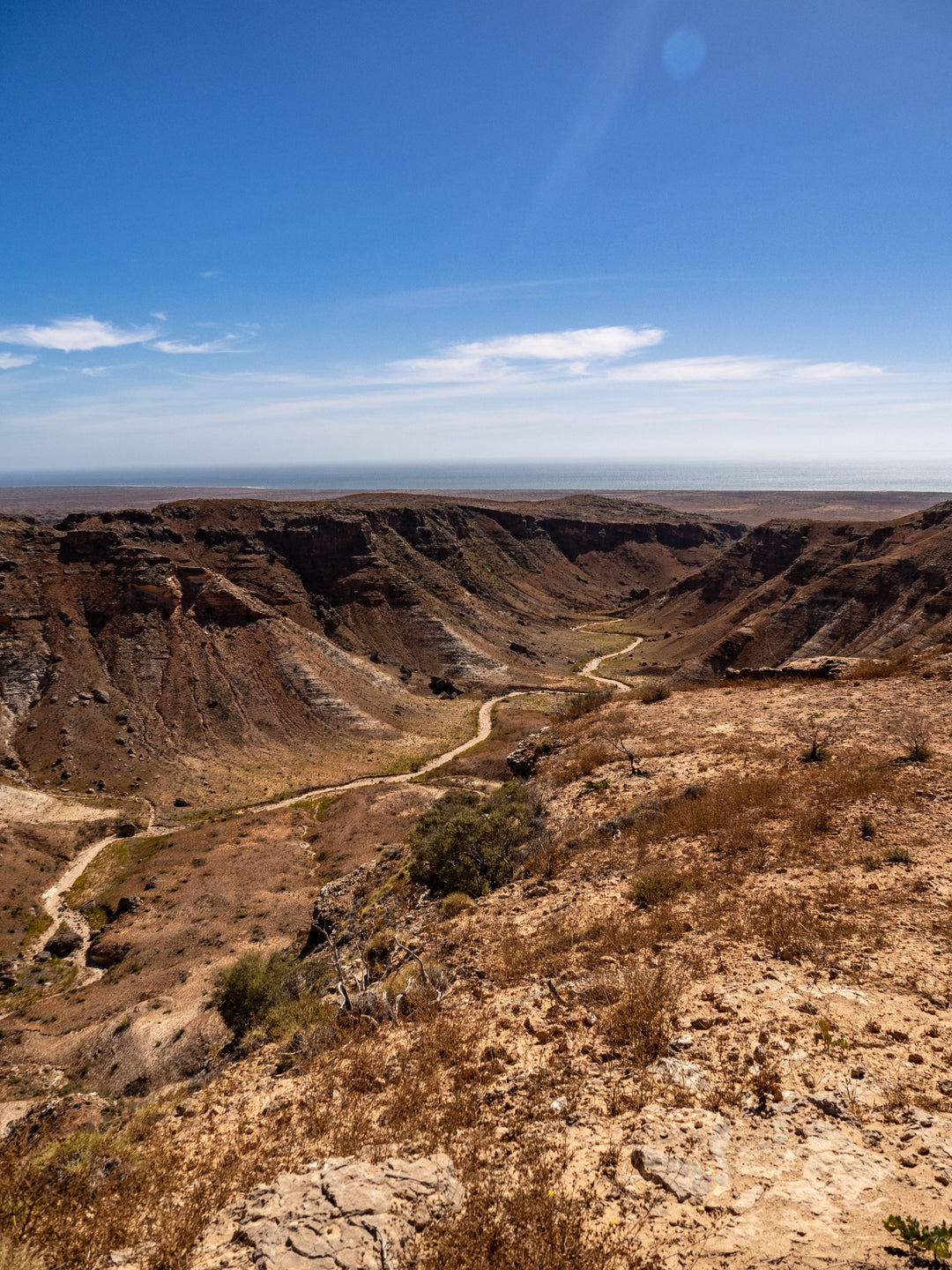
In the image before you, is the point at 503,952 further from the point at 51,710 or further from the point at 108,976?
the point at 51,710

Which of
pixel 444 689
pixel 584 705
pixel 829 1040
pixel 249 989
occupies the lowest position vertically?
pixel 444 689

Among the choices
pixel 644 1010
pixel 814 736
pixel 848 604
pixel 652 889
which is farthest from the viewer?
pixel 848 604

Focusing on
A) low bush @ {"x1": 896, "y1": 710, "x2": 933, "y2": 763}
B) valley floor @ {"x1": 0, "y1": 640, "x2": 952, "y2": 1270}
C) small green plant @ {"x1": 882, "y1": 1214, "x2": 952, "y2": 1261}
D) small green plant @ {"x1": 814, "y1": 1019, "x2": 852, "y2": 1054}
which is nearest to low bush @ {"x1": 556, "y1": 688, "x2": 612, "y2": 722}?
valley floor @ {"x1": 0, "y1": 640, "x2": 952, "y2": 1270}

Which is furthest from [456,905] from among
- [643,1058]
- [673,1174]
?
[673,1174]

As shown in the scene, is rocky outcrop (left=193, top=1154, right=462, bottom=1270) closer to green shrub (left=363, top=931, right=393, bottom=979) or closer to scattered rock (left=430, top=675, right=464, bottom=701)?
green shrub (left=363, top=931, right=393, bottom=979)

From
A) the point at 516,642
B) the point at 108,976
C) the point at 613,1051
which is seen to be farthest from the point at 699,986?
the point at 516,642

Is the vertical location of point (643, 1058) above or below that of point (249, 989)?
above

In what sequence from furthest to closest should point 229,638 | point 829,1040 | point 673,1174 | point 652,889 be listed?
point 229,638, point 652,889, point 829,1040, point 673,1174

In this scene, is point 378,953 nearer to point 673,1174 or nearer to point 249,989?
point 673,1174
